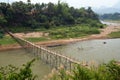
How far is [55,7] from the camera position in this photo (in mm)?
72875

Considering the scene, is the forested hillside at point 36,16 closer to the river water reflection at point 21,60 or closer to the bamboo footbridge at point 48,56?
the bamboo footbridge at point 48,56

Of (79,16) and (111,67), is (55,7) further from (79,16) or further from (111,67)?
(111,67)

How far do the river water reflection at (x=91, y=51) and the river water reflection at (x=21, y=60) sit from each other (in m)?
5.63

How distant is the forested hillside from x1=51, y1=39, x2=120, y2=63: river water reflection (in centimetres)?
1359

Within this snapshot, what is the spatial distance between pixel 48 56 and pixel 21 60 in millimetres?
3551

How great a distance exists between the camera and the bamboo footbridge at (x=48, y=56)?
29816 millimetres

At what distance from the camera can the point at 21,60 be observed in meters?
37.3

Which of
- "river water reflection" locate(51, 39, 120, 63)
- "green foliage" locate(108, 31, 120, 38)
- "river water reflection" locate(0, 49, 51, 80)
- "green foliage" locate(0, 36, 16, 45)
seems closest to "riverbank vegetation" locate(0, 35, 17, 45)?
"green foliage" locate(0, 36, 16, 45)

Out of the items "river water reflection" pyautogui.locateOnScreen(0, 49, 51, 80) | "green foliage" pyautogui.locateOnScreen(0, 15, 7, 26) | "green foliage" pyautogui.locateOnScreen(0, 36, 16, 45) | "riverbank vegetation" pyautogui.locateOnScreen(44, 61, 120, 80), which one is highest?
"riverbank vegetation" pyautogui.locateOnScreen(44, 61, 120, 80)

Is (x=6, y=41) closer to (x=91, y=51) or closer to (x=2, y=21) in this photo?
(x=2, y=21)

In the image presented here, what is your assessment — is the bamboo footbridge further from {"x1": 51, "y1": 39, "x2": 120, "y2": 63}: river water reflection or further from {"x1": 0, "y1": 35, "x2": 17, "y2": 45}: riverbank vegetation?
{"x1": 51, "y1": 39, "x2": 120, "y2": 63}: river water reflection

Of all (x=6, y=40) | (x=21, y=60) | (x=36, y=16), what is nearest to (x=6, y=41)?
(x=6, y=40)

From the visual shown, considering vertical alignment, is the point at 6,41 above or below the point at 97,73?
below

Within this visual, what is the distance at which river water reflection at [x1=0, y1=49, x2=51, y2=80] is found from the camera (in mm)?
30041
